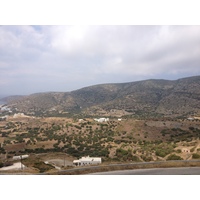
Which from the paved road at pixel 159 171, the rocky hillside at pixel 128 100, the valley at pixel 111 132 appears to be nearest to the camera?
the paved road at pixel 159 171

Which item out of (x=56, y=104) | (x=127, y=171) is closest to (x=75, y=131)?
(x=127, y=171)

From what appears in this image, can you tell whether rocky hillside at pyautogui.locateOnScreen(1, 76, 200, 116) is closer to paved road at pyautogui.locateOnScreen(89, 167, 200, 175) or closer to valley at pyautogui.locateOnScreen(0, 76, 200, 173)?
valley at pyautogui.locateOnScreen(0, 76, 200, 173)

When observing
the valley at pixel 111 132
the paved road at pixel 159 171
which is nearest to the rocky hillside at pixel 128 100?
the valley at pixel 111 132

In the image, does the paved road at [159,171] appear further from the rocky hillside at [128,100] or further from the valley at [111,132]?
the rocky hillside at [128,100]

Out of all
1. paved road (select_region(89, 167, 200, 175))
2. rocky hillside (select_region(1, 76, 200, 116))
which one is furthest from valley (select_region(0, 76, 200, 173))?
paved road (select_region(89, 167, 200, 175))

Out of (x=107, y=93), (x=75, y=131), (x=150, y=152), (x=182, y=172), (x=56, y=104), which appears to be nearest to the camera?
(x=182, y=172)

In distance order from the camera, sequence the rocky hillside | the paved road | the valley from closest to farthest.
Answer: the paved road, the valley, the rocky hillside

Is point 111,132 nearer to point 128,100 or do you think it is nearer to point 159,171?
point 159,171

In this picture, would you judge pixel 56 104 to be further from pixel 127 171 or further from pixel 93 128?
pixel 127 171
